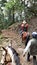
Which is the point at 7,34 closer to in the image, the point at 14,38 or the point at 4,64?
the point at 14,38

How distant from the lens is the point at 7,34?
12.6 metres

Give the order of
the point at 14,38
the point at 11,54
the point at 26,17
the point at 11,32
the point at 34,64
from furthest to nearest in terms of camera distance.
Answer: the point at 26,17
the point at 11,32
the point at 14,38
the point at 34,64
the point at 11,54

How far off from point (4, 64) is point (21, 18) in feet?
29.6

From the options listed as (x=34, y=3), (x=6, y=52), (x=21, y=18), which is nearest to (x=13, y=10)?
(x=21, y=18)

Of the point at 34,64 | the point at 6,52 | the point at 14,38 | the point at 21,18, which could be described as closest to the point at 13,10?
the point at 21,18

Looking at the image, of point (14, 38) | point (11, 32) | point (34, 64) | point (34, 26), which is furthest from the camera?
point (34, 26)

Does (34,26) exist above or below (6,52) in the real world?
below

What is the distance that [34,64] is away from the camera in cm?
787

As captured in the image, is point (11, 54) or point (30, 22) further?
point (30, 22)

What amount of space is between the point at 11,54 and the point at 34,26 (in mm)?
7887

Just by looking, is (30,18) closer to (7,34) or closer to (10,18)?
(10,18)

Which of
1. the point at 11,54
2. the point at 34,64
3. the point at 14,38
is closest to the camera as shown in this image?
the point at 11,54

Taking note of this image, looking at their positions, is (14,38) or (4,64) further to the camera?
(14,38)

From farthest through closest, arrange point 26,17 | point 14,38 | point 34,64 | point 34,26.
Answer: point 26,17 → point 34,26 → point 14,38 → point 34,64
